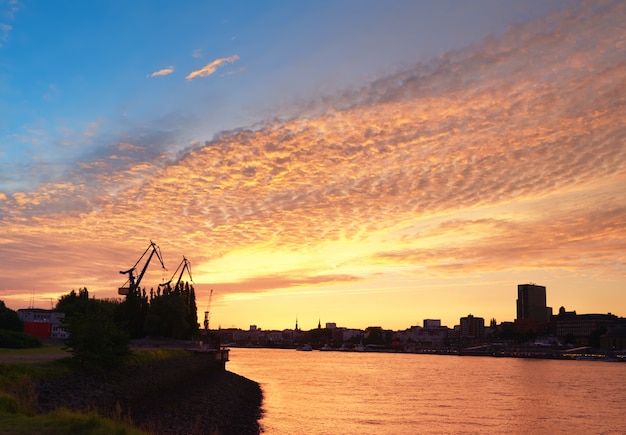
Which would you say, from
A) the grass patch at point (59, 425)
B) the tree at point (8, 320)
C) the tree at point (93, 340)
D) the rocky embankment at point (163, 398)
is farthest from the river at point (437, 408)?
the tree at point (8, 320)

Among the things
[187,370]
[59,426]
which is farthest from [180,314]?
[59,426]

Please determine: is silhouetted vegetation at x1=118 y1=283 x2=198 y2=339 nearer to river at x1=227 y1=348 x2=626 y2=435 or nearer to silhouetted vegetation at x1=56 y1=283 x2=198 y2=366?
silhouetted vegetation at x1=56 y1=283 x2=198 y2=366

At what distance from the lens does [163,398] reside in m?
55.5

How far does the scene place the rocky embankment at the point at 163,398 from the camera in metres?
36.5

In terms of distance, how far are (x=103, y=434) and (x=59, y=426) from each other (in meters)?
2.67

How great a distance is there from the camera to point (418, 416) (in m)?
71.4

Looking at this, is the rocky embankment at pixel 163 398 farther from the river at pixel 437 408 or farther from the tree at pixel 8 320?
the tree at pixel 8 320

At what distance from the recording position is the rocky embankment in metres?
36.5

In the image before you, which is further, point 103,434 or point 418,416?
point 418,416

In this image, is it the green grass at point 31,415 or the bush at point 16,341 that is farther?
the bush at point 16,341

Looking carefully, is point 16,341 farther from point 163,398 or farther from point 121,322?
point 163,398

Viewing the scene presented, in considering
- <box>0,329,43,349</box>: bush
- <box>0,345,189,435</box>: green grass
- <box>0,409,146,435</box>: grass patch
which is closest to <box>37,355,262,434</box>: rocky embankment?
<box>0,345,189,435</box>: green grass

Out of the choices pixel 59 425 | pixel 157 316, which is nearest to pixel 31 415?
pixel 59 425

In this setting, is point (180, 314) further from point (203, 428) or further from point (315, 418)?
point (203, 428)
